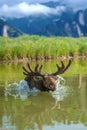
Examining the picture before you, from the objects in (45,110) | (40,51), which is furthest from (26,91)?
(40,51)

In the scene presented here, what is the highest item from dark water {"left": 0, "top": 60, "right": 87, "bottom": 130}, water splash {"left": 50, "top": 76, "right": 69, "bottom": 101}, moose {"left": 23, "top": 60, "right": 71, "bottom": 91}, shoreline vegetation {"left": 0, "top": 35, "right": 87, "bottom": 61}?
shoreline vegetation {"left": 0, "top": 35, "right": 87, "bottom": 61}

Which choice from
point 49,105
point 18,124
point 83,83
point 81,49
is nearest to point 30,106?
point 49,105

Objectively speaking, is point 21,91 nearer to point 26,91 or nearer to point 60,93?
point 26,91

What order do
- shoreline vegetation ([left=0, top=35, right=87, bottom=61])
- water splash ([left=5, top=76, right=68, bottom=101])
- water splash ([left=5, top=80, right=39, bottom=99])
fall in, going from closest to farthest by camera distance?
water splash ([left=5, top=76, right=68, bottom=101]) → water splash ([left=5, top=80, right=39, bottom=99]) → shoreline vegetation ([left=0, top=35, right=87, bottom=61])

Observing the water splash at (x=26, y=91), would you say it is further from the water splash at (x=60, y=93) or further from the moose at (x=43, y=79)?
the moose at (x=43, y=79)

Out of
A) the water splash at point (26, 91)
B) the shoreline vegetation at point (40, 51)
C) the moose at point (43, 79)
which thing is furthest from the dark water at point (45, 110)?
the shoreline vegetation at point (40, 51)

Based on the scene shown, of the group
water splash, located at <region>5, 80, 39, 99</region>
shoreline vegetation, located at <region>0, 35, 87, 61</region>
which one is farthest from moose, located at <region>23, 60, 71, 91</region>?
shoreline vegetation, located at <region>0, 35, 87, 61</region>

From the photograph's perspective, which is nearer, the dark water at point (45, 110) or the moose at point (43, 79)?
the dark water at point (45, 110)

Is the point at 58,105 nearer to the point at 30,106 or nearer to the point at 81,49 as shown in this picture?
the point at 30,106

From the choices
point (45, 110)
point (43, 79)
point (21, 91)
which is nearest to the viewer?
point (45, 110)

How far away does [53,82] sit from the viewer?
15508 millimetres

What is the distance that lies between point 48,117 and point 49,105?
2090 millimetres

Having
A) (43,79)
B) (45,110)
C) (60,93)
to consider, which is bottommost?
(45,110)

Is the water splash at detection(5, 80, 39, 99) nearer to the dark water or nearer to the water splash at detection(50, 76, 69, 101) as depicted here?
the dark water
